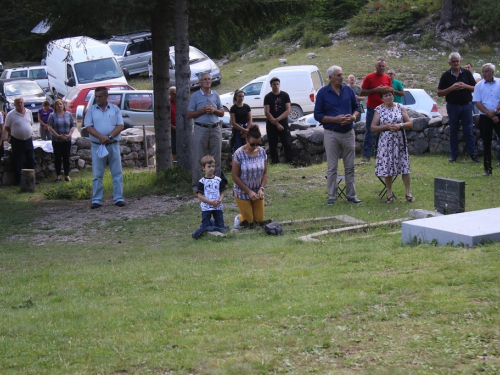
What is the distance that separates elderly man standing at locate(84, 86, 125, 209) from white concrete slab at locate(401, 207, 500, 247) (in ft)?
21.6

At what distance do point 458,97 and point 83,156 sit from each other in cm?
928

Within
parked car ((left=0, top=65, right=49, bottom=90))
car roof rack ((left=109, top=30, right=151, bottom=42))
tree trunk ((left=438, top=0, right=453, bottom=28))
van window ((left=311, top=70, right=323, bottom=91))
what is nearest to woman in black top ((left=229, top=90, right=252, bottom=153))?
van window ((left=311, top=70, right=323, bottom=91))

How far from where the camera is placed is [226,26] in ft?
50.2

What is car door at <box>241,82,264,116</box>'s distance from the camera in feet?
85.4

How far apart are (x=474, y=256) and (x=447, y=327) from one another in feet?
6.12

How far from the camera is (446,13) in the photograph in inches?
1336

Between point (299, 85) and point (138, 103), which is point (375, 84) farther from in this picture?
point (299, 85)

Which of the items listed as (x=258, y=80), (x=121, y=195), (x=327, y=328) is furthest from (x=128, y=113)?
(x=327, y=328)

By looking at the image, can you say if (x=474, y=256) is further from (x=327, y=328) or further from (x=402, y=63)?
(x=402, y=63)

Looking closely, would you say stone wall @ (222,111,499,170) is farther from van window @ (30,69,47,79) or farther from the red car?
van window @ (30,69,47,79)

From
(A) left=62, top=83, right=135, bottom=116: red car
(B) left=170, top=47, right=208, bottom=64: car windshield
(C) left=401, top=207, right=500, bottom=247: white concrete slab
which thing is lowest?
(C) left=401, top=207, right=500, bottom=247: white concrete slab

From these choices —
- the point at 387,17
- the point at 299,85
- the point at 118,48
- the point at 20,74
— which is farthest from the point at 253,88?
the point at 20,74

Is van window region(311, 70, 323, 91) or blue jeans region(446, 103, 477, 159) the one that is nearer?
blue jeans region(446, 103, 477, 159)

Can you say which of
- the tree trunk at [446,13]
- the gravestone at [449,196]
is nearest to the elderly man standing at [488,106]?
the gravestone at [449,196]
